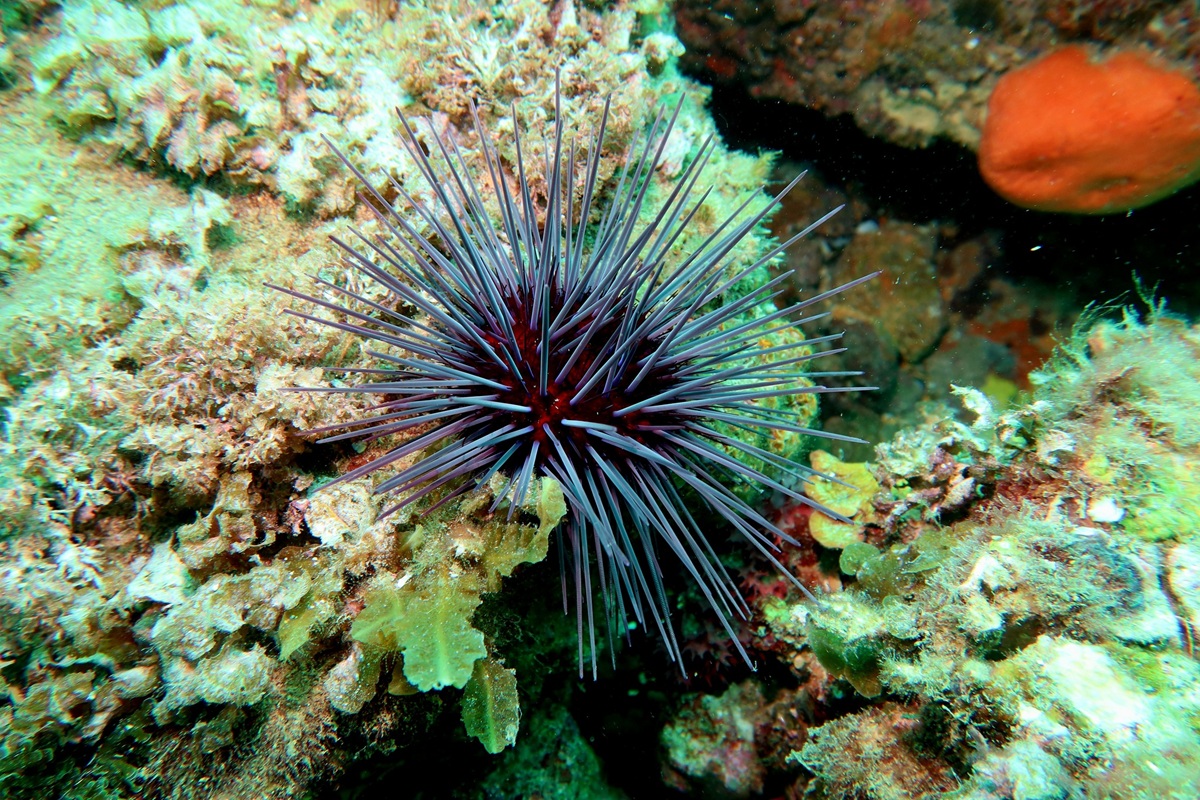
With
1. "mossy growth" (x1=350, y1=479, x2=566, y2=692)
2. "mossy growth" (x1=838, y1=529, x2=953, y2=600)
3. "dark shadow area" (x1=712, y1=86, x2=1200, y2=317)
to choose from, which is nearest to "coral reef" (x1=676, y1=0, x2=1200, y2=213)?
"dark shadow area" (x1=712, y1=86, x2=1200, y2=317)

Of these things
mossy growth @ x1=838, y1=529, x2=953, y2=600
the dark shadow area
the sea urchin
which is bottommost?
mossy growth @ x1=838, y1=529, x2=953, y2=600

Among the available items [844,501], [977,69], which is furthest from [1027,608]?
[977,69]

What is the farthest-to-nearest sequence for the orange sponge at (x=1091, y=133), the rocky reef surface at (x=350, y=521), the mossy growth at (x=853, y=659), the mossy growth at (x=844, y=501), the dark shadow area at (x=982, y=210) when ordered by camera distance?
the dark shadow area at (x=982, y=210), the orange sponge at (x=1091, y=133), the mossy growth at (x=844, y=501), the mossy growth at (x=853, y=659), the rocky reef surface at (x=350, y=521)

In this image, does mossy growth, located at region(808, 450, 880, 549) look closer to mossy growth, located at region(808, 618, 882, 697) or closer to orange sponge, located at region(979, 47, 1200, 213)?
mossy growth, located at region(808, 618, 882, 697)

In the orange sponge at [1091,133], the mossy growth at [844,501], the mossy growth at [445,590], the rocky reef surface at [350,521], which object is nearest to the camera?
the rocky reef surface at [350,521]

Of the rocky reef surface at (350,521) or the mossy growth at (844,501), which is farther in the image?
the mossy growth at (844,501)

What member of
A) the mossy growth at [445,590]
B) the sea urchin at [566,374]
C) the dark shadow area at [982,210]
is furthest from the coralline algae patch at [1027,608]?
the dark shadow area at [982,210]

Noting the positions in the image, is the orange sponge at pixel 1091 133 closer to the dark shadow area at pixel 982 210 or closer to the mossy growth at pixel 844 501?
the dark shadow area at pixel 982 210
